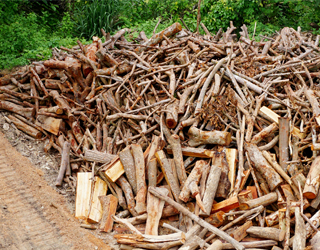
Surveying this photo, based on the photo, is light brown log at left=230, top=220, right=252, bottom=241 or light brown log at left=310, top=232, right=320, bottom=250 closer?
light brown log at left=310, top=232, right=320, bottom=250

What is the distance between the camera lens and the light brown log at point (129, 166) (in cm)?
478

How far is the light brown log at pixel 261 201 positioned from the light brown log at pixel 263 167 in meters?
0.12

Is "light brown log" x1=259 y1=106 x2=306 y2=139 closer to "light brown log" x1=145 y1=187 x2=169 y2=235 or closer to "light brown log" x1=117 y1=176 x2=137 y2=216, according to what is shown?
"light brown log" x1=145 y1=187 x2=169 y2=235

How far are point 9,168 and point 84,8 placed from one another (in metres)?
7.42

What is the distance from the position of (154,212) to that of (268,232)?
1489 mm

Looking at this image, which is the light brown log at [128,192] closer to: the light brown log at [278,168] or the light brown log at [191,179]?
the light brown log at [191,179]

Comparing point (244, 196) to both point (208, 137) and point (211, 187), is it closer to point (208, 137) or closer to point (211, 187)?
point (211, 187)

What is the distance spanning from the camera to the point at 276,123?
475 cm

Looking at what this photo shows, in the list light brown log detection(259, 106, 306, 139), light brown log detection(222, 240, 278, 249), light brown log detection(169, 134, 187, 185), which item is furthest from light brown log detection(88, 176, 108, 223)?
light brown log detection(259, 106, 306, 139)

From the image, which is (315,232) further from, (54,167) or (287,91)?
(54,167)

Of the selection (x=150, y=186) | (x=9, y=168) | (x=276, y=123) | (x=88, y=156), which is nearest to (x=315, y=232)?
(x=276, y=123)

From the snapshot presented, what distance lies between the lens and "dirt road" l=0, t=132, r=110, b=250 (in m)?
4.24

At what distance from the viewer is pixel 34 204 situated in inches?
192

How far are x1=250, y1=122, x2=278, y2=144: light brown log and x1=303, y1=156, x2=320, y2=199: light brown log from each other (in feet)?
2.63
